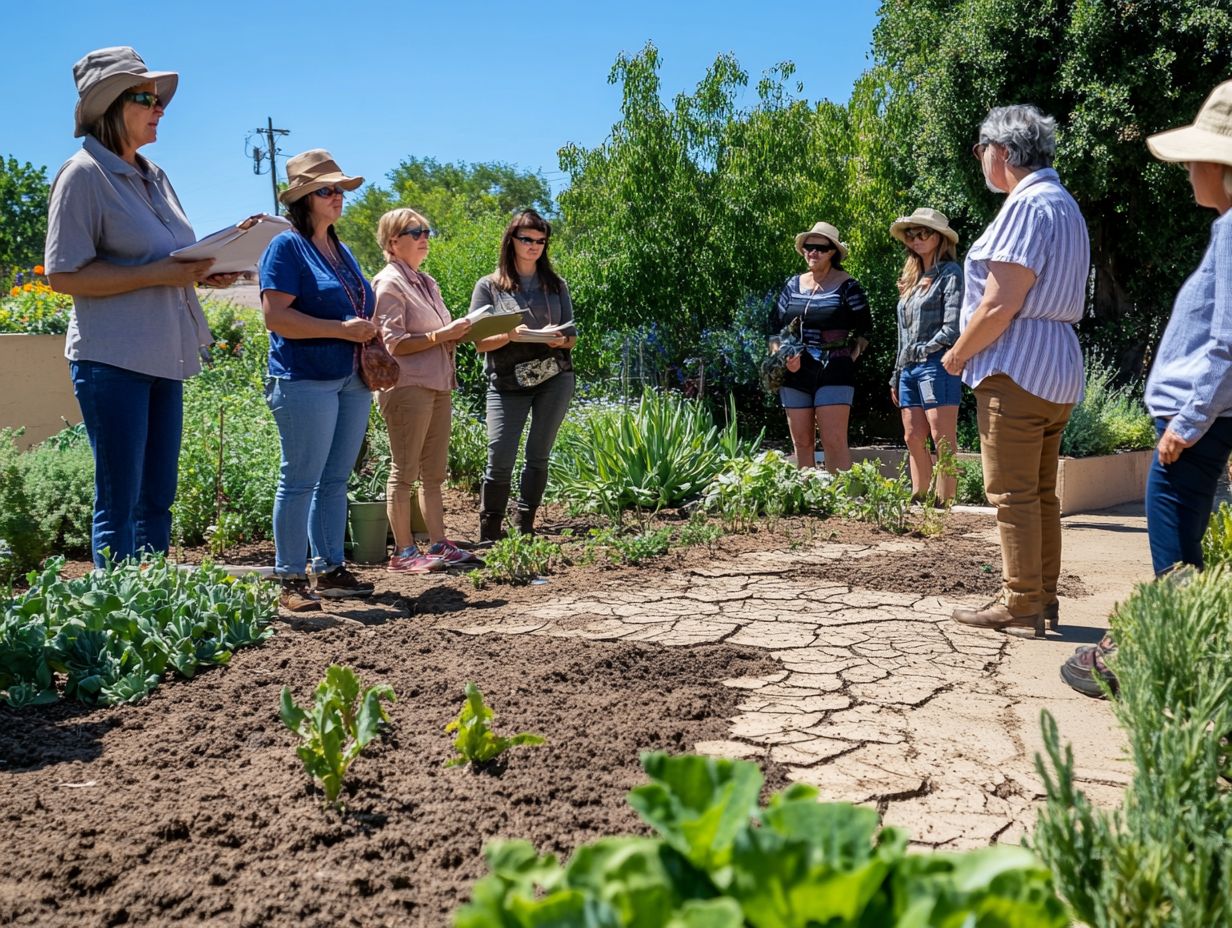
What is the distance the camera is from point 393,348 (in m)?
5.69

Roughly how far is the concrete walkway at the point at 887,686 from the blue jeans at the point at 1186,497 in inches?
21.3

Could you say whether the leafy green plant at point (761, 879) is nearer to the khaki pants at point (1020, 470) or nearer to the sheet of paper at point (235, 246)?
the khaki pants at point (1020, 470)

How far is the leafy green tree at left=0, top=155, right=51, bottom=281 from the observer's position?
2605 centimetres

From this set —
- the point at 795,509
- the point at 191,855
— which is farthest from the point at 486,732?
the point at 795,509

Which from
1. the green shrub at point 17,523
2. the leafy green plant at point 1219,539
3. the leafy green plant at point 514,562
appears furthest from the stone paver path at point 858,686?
the green shrub at point 17,523

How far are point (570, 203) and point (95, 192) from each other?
8.39m

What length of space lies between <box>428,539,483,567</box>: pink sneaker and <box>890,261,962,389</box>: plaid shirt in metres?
3.37

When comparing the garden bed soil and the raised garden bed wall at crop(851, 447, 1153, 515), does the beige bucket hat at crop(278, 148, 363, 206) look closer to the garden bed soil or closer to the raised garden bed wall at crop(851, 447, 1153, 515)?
the garden bed soil

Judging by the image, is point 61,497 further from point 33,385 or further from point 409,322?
point 33,385

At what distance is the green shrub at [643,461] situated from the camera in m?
7.69

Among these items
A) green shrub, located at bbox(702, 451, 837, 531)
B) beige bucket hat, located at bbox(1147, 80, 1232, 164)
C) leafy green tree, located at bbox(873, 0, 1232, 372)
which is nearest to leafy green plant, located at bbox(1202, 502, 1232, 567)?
beige bucket hat, located at bbox(1147, 80, 1232, 164)

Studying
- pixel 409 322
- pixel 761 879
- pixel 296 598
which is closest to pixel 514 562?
pixel 296 598

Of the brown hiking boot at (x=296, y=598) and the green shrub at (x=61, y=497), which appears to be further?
the green shrub at (x=61, y=497)

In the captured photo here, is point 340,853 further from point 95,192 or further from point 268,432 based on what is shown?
point 268,432
